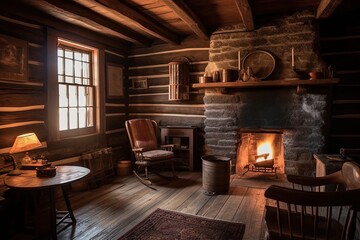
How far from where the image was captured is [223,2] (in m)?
3.77

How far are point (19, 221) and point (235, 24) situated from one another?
4476 millimetres

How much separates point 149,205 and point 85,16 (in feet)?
9.63

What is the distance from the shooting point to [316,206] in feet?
4.91

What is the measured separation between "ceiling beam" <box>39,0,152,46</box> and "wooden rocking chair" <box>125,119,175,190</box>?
171 cm

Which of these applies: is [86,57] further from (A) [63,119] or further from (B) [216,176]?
(B) [216,176]

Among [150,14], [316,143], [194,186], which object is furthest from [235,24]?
[194,186]

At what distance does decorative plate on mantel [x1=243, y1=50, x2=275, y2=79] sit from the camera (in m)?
4.52

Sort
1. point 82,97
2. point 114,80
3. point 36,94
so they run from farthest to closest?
point 114,80, point 82,97, point 36,94

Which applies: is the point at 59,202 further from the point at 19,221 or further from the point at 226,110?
the point at 226,110

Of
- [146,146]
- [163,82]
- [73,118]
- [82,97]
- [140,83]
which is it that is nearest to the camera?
[73,118]

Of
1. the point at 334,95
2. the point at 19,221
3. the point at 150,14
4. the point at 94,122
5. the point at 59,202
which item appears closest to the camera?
the point at 19,221

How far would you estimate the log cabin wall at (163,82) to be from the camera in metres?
5.38

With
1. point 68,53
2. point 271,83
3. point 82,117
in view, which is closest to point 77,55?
point 68,53

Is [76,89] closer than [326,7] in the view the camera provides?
No
